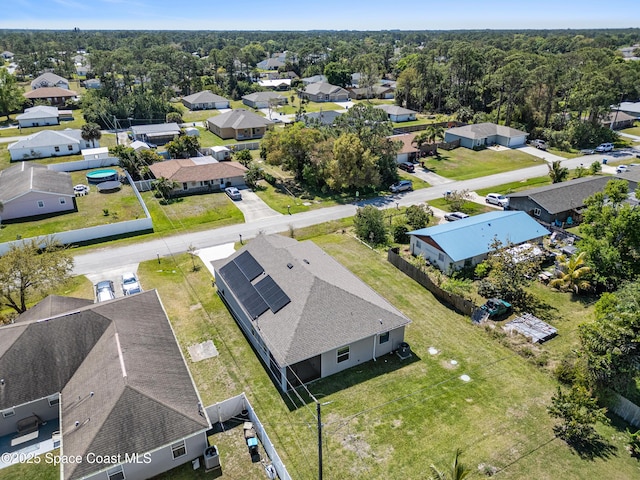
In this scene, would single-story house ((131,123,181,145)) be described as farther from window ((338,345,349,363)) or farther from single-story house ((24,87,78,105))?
window ((338,345,349,363))

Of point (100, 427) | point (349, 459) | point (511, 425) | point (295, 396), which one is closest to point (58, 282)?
point (100, 427)

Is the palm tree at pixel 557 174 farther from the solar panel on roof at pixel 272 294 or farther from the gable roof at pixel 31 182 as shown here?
the gable roof at pixel 31 182

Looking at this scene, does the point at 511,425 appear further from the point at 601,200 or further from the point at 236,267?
the point at 601,200

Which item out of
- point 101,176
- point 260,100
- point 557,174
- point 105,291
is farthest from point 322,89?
point 105,291

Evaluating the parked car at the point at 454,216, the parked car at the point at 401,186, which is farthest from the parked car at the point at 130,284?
the parked car at the point at 401,186

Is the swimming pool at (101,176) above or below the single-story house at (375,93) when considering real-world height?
below

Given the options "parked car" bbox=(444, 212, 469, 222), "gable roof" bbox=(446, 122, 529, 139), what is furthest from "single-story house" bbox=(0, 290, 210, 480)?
"gable roof" bbox=(446, 122, 529, 139)
